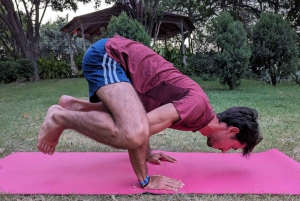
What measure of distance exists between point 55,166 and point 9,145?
3.50 ft

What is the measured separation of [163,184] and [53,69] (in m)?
12.5

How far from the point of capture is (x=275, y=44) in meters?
8.46

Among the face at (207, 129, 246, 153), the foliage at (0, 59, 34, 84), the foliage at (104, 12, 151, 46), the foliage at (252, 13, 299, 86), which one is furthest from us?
the foliage at (0, 59, 34, 84)

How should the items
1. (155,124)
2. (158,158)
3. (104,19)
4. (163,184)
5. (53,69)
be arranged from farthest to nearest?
(53,69) → (104,19) → (158,158) → (163,184) → (155,124)

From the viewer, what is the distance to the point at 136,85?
2203 millimetres

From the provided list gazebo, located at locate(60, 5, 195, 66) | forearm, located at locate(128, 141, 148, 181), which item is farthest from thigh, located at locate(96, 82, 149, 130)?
gazebo, located at locate(60, 5, 195, 66)

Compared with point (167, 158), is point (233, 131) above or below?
above

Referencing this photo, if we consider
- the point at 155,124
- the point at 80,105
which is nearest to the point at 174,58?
the point at 80,105

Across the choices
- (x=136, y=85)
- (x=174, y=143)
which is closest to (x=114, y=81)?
(x=136, y=85)

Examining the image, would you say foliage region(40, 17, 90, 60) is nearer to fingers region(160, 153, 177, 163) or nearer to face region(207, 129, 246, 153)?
fingers region(160, 153, 177, 163)

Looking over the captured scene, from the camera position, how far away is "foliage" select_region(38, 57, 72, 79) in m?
13.5

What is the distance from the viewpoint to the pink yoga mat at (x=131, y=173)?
2025 mm

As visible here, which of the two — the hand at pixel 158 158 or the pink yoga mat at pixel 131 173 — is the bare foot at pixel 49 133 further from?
the hand at pixel 158 158

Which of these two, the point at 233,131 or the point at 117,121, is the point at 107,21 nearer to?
the point at 233,131
